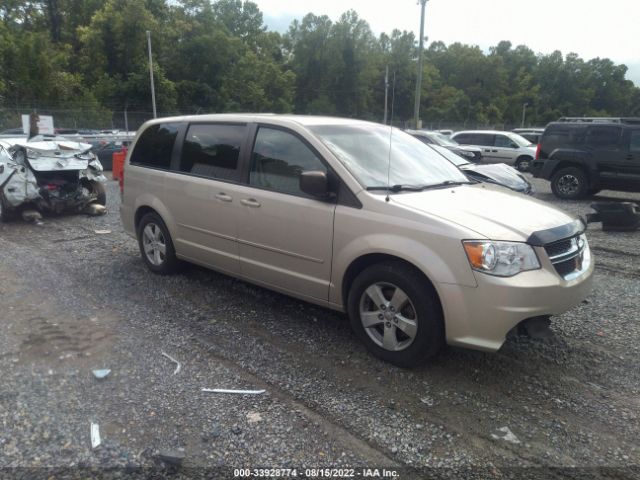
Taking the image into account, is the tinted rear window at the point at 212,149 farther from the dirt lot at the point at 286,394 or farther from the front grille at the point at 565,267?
the front grille at the point at 565,267

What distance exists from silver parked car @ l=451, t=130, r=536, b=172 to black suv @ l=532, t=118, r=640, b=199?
7363 millimetres

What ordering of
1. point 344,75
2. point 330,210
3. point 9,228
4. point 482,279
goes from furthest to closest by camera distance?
point 344,75 < point 9,228 < point 330,210 < point 482,279

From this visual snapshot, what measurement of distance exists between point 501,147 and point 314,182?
61.2 ft

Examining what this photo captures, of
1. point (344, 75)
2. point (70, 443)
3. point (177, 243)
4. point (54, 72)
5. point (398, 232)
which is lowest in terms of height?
point (70, 443)

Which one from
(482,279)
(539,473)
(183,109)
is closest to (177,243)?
(482,279)

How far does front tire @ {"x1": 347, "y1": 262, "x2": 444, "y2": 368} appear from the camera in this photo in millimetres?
3498

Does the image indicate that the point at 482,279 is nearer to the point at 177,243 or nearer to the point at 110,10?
the point at 177,243

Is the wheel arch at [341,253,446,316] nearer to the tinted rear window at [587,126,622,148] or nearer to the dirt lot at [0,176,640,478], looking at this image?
the dirt lot at [0,176,640,478]

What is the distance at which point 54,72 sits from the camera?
39.7 metres

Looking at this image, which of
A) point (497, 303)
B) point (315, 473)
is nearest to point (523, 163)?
point (497, 303)

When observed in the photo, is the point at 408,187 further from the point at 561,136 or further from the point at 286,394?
Answer: the point at 561,136

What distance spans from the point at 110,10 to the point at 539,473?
2194 inches

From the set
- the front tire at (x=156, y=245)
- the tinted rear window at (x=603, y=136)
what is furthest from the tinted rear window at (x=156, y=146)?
the tinted rear window at (x=603, y=136)

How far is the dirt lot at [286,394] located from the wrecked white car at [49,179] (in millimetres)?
4578
